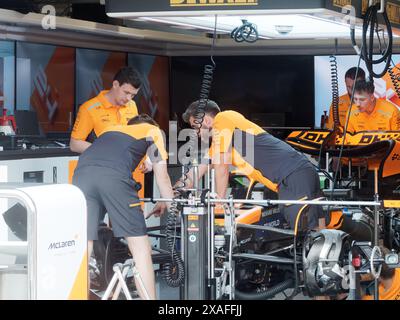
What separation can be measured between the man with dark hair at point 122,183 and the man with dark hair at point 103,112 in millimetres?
1459

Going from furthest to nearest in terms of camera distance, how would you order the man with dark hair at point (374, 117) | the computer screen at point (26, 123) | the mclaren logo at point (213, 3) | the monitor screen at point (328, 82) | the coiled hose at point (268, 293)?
the monitor screen at point (328, 82)
the computer screen at point (26, 123)
the man with dark hair at point (374, 117)
the coiled hose at point (268, 293)
the mclaren logo at point (213, 3)

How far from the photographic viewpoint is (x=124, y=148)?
228 inches

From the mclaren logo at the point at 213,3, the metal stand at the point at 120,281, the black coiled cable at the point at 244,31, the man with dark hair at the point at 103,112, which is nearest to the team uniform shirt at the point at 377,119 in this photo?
the man with dark hair at the point at 103,112

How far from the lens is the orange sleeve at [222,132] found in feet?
19.6

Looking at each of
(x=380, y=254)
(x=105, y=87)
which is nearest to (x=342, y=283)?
(x=380, y=254)

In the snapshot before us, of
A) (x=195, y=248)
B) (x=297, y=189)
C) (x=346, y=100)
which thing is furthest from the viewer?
(x=346, y=100)

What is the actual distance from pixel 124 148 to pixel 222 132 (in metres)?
0.62

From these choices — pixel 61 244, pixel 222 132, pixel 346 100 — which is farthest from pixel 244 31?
pixel 346 100

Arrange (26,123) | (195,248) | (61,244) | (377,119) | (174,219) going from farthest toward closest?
(26,123) → (377,119) → (174,219) → (195,248) → (61,244)

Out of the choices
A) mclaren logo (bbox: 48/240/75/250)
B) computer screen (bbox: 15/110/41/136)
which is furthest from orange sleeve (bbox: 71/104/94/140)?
mclaren logo (bbox: 48/240/75/250)

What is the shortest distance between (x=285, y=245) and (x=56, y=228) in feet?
6.87

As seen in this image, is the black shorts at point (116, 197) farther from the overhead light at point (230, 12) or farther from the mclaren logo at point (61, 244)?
the mclaren logo at point (61, 244)

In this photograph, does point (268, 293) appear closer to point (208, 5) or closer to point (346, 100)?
point (208, 5)
